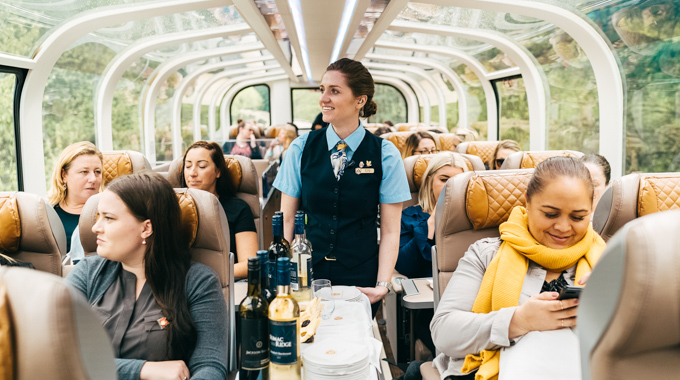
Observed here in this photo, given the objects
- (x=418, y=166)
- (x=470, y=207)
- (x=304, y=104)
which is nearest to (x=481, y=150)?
(x=418, y=166)

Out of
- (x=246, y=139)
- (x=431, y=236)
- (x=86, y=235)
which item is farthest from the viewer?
(x=246, y=139)

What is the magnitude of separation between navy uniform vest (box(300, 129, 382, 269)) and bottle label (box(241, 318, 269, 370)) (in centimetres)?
104

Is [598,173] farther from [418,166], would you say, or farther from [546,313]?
[546,313]

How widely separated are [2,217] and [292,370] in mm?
1544

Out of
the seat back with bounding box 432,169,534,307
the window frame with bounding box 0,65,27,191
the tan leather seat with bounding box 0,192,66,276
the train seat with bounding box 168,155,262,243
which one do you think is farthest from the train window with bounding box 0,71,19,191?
the seat back with bounding box 432,169,534,307

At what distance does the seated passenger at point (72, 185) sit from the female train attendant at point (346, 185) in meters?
1.57

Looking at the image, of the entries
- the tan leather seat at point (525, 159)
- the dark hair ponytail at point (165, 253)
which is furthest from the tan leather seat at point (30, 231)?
the tan leather seat at point (525, 159)

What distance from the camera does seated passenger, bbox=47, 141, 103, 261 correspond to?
3214 mm

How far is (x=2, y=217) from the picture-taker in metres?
2.12

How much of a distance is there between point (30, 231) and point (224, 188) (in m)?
1.30

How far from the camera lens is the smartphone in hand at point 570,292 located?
1447 mm

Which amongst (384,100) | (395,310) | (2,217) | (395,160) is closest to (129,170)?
(2,217)

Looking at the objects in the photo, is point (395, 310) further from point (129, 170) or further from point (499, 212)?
point (129, 170)

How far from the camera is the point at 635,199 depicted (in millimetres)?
2127
